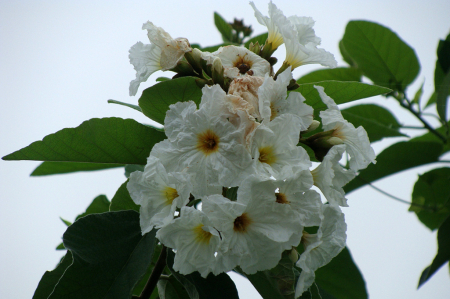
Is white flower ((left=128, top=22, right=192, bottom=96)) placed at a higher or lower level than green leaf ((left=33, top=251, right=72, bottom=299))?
higher

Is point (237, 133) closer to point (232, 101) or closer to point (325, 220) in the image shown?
point (232, 101)

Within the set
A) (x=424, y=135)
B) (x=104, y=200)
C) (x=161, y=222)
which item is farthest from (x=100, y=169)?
(x=424, y=135)

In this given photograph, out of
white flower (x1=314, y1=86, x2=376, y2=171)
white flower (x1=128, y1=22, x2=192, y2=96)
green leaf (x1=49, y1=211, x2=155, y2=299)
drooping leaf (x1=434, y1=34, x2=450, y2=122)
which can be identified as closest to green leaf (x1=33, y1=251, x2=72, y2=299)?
green leaf (x1=49, y1=211, x2=155, y2=299)

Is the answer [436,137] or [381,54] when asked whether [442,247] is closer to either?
[436,137]

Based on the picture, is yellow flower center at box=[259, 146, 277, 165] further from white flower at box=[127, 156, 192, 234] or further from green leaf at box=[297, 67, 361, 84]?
green leaf at box=[297, 67, 361, 84]

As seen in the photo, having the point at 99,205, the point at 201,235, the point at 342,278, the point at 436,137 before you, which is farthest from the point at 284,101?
the point at 436,137

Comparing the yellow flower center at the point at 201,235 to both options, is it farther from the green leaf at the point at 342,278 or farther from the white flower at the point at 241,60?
the green leaf at the point at 342,278
